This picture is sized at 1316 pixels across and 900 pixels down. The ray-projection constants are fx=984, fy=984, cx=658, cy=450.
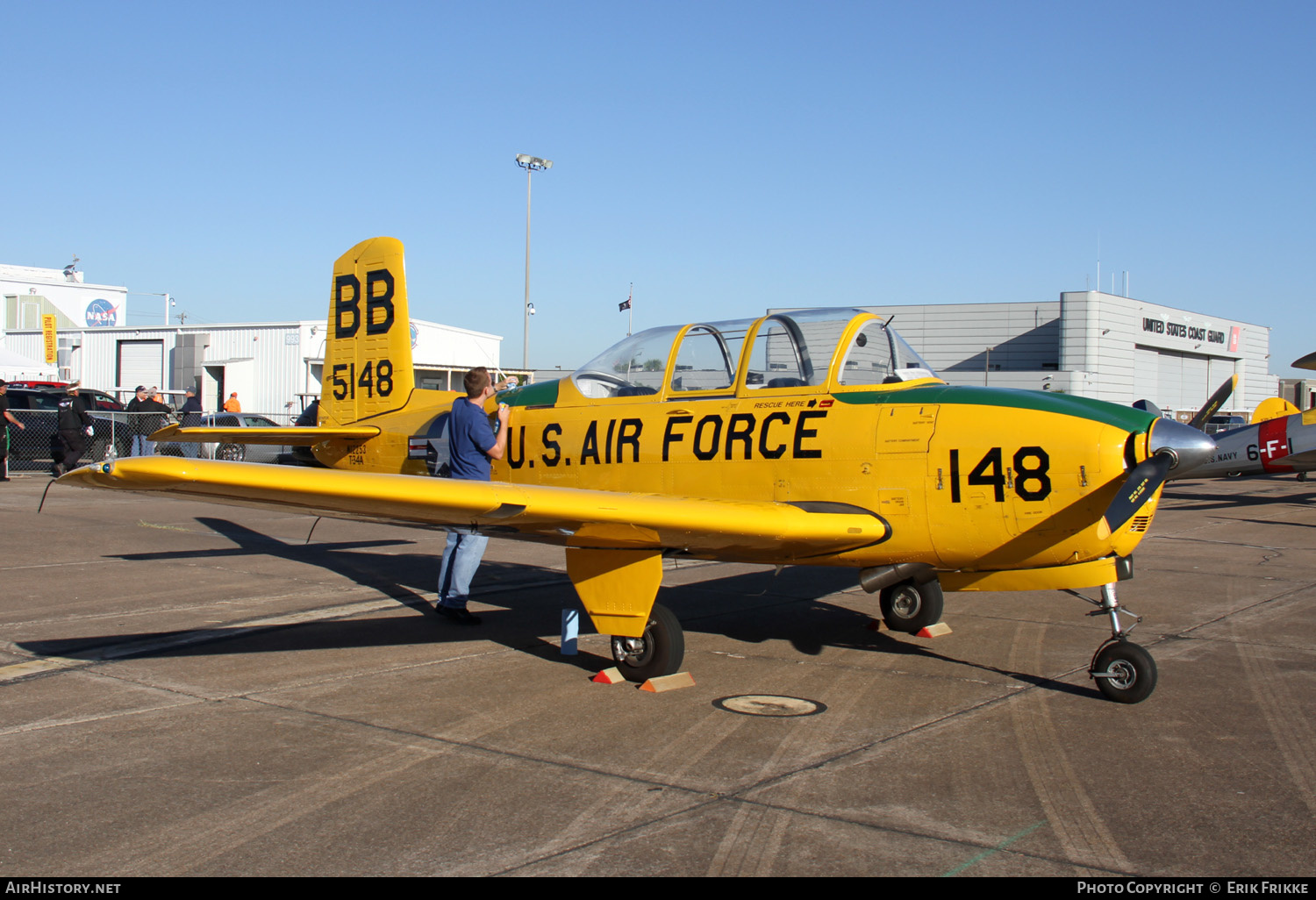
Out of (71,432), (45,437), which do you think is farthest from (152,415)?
(45,437)

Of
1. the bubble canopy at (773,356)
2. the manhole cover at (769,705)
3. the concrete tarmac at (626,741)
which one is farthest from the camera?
the bubble canopy at (773,356)

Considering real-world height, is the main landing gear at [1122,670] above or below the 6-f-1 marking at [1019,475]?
below

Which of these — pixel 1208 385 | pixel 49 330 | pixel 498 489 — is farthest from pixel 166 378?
pixel 1208 385

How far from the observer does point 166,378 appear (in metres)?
36.3

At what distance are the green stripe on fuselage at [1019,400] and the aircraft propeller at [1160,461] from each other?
130mm

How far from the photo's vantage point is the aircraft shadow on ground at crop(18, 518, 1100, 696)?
19.6ft

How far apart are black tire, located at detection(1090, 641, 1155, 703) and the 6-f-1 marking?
2.98 feet

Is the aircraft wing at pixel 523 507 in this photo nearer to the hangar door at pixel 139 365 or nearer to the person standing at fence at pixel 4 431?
the person standing at fence at pixel 4 431

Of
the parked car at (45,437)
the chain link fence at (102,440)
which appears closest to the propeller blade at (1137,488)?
the chain link fence at (102,440)

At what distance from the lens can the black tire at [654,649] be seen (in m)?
5.36

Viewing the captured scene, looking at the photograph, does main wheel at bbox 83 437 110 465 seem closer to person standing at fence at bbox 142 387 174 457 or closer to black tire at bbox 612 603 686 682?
person standing at fence at bbox 142 387 174 457

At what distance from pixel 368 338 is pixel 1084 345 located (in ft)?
158
